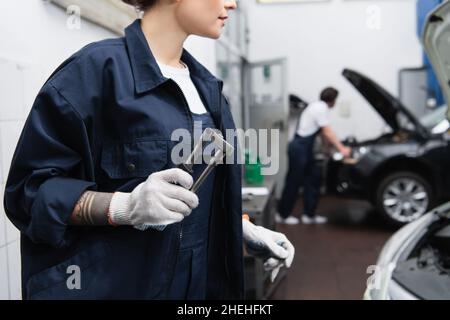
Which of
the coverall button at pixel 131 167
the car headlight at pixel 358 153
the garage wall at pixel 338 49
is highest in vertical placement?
the garage wall at pixel 338 49

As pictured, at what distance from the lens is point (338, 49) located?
16.3ft

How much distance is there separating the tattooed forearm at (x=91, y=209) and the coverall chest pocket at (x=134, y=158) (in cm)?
5

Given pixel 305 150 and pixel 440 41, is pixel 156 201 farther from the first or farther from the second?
pixel 440 41

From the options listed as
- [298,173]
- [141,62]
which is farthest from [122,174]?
[298,173]

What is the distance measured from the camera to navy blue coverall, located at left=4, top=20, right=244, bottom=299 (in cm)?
57

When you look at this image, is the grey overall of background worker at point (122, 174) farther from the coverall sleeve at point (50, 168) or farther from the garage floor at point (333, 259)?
the garage floor at point (333, 259)

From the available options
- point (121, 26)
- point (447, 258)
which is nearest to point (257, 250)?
point (121, 26)

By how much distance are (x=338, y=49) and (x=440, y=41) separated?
12.4 ft

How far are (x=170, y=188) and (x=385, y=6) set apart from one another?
16.2 ft

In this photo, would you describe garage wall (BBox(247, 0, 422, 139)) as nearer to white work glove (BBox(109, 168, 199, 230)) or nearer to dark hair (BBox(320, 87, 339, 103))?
dark hair (BBox(320, 87, 339, 103))

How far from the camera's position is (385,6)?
4.84 meters

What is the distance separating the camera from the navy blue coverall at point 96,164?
57 centimetres

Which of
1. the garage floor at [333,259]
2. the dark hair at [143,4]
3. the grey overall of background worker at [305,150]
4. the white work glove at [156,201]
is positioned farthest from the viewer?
the garage floor at [333,259]

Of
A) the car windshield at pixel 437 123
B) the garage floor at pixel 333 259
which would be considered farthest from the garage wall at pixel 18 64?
the car windshield at pixel 437 123
